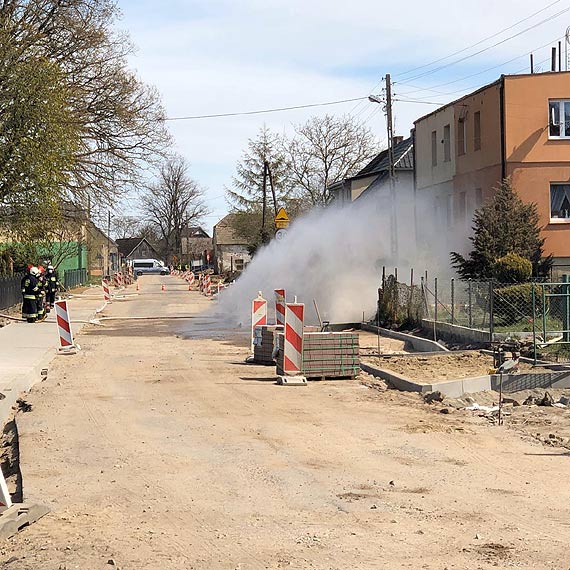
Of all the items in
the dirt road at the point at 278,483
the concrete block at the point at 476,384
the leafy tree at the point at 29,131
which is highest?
the leafy tree at the point at 29,131

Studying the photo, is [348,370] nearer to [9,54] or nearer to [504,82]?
[9,54]

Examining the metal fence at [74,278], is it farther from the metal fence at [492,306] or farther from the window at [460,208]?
the metal fence at [492,306]

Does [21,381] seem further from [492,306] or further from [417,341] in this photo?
[417,341]

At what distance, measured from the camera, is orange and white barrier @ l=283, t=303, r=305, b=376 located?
52.0 ft

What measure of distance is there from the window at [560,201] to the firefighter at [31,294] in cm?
1777

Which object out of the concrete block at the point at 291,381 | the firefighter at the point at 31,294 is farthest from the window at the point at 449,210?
the concrete block at the point at 291,381

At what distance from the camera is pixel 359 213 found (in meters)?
37.4

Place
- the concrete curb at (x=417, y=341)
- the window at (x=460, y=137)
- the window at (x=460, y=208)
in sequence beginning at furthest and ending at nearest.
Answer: the window at (x=460, y=208)
the window at (x=460, y=137)
the concrete curb at (x=417, y=341)

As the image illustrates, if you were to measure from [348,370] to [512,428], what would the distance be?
5090mm

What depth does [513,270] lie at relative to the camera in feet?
81.8

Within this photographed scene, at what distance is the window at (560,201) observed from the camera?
108ft

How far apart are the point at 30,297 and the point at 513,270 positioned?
50.0ft

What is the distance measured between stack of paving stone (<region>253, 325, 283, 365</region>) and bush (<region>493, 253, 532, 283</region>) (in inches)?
342

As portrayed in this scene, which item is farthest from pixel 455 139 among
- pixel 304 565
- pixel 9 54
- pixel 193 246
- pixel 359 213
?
pixel 193 246
